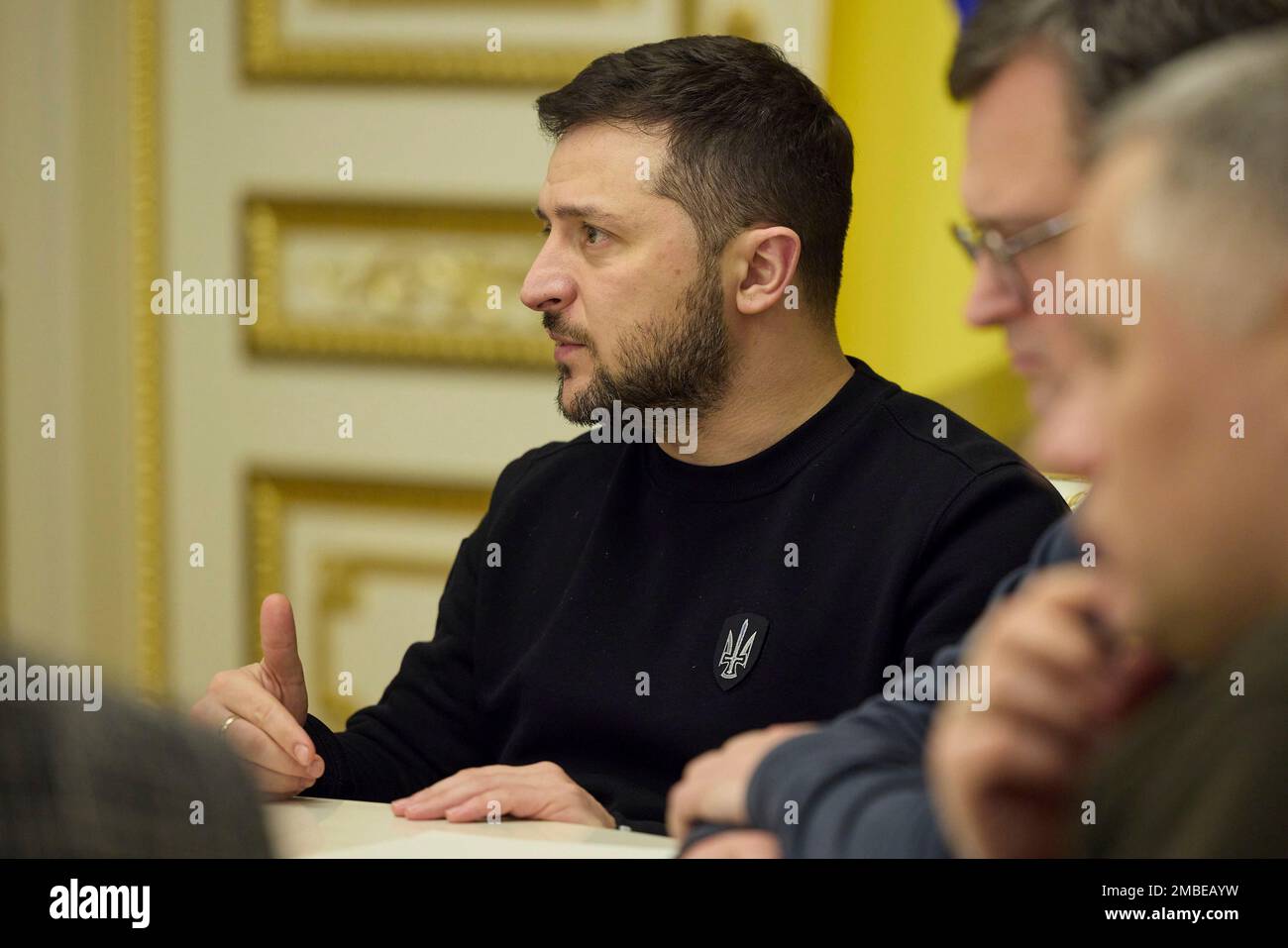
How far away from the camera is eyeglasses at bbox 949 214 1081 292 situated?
0.98m

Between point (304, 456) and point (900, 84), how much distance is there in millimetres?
1389

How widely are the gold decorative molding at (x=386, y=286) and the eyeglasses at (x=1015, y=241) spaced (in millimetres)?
1816

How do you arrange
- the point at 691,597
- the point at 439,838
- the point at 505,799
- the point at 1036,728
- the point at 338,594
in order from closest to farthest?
the point at 1036,728 < the point at 439,838 < the point at 505,799 < the point at 691,597 < the point at 338,594

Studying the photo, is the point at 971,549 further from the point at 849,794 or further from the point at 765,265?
the point at 849,794

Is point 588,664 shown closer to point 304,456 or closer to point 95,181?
point 304,456

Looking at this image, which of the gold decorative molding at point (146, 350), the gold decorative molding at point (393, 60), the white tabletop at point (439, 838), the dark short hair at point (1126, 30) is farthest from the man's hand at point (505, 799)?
the gold decorative molding at point (146, 350)

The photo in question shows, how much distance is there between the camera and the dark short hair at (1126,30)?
90 centimetres

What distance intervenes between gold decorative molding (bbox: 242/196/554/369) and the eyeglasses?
182 cm

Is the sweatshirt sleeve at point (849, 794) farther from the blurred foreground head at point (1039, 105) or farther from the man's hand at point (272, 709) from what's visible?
the man's hand at point (272, 709)

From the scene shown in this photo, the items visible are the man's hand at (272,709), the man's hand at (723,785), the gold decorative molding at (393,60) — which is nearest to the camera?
the man's hand at (723,785)

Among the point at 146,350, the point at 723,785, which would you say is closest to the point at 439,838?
the point at 723,785

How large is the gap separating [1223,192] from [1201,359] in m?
0.07

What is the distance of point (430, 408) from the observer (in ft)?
9.46

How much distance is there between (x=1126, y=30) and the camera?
0.91 metres
